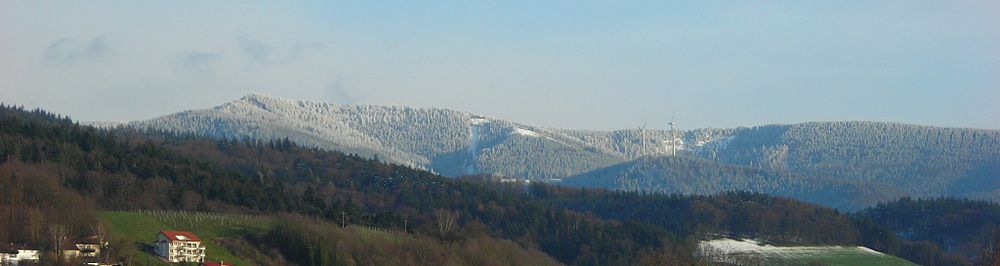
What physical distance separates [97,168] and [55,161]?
149 inches

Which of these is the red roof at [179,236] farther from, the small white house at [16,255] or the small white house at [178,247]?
the small white house at [16,255]

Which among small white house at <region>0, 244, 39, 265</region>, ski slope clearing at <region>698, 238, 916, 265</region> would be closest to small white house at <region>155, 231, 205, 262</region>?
small white house at <region>0, 244, 39, 265</region>

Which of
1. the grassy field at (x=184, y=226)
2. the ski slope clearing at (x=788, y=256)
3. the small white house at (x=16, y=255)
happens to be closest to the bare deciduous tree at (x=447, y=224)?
the grassy field at (x=184, y=226)

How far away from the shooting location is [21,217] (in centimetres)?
11688

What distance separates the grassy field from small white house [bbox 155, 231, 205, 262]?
94 cm

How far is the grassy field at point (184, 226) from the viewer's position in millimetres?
120025

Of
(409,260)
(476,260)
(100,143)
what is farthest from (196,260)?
(100,143)

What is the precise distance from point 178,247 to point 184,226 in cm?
1377

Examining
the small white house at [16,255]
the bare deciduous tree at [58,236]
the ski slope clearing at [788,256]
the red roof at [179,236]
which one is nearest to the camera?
the small white house at [16,255]

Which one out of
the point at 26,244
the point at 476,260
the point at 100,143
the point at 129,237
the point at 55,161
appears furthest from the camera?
the point at 100,143

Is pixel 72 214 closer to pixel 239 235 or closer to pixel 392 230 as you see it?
pixel 239 235

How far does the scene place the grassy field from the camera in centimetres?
12003

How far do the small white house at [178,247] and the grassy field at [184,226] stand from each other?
942mm

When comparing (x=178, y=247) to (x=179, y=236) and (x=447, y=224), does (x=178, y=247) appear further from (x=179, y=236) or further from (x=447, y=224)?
(x=447, y=224)
